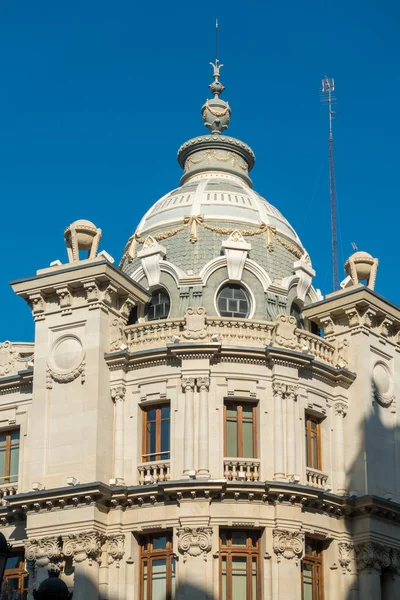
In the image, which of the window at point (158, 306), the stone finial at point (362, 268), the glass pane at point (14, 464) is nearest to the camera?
the glass pane at point (14, 464)

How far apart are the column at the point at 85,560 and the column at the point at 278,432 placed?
6133mm

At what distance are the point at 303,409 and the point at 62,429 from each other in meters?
8.15

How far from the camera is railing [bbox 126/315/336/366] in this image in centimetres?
3841

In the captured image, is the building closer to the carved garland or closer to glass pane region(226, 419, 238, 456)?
glass pane region(226, 419, 238, 456)

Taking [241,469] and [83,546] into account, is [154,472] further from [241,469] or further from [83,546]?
[83,546]

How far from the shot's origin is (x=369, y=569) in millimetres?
37562

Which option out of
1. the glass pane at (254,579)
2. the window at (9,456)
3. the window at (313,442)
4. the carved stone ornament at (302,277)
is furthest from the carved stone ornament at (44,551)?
the carved stone ornament at (302,277)

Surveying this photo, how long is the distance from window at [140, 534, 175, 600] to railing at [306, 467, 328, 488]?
16.7ft

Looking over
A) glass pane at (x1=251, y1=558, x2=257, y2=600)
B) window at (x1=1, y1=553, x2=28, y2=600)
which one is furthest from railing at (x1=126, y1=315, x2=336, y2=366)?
window at (x1=1, y1=553, x2=28, y2=600)

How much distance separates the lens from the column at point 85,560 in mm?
35375

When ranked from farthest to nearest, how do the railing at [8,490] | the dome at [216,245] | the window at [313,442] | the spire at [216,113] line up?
the spire at [216,113], the dome at [216,245], the railing at [8,490], the window at [313,442]

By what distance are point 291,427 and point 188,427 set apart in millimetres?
3467

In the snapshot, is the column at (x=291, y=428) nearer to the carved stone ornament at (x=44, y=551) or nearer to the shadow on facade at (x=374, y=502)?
the shadow on facade at (x=374, y=502)

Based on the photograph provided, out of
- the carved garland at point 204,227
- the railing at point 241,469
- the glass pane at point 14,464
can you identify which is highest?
the carved garland at point 204,227
